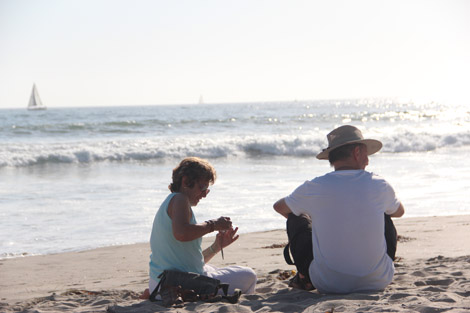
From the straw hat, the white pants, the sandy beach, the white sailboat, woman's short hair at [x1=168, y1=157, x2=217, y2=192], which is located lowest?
the sandy beach

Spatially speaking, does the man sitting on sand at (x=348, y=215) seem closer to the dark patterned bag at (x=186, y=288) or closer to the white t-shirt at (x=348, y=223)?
the white t-shirt at (x=348, y=223)

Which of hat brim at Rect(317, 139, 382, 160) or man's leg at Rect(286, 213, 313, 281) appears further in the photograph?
man's leg at Rect(286, 213, 313, 281)

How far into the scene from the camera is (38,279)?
5.16 meters

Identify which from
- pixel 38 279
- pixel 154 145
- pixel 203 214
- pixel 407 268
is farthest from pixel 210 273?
pixel 154 145

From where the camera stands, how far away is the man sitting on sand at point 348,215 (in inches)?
136

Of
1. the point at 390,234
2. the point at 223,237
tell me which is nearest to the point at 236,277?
the point at 223,237

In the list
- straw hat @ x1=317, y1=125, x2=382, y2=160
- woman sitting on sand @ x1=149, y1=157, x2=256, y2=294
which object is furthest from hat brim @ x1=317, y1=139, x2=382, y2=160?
woman sitting on sand @ x1=149, y1=157, x2=256, y2=294

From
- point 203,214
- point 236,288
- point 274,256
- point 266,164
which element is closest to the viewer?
point 236,288

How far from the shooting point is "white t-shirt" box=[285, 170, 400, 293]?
11.3 feet

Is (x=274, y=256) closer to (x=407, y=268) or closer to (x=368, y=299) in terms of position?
(x=407, y=268)

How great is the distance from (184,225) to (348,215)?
96cm

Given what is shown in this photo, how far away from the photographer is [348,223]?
347 centimetres

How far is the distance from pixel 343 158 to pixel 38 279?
3063mm

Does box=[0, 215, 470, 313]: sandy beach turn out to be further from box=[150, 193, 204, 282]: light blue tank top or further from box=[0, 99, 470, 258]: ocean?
box=[0, 99, 470, 258]: ocean
